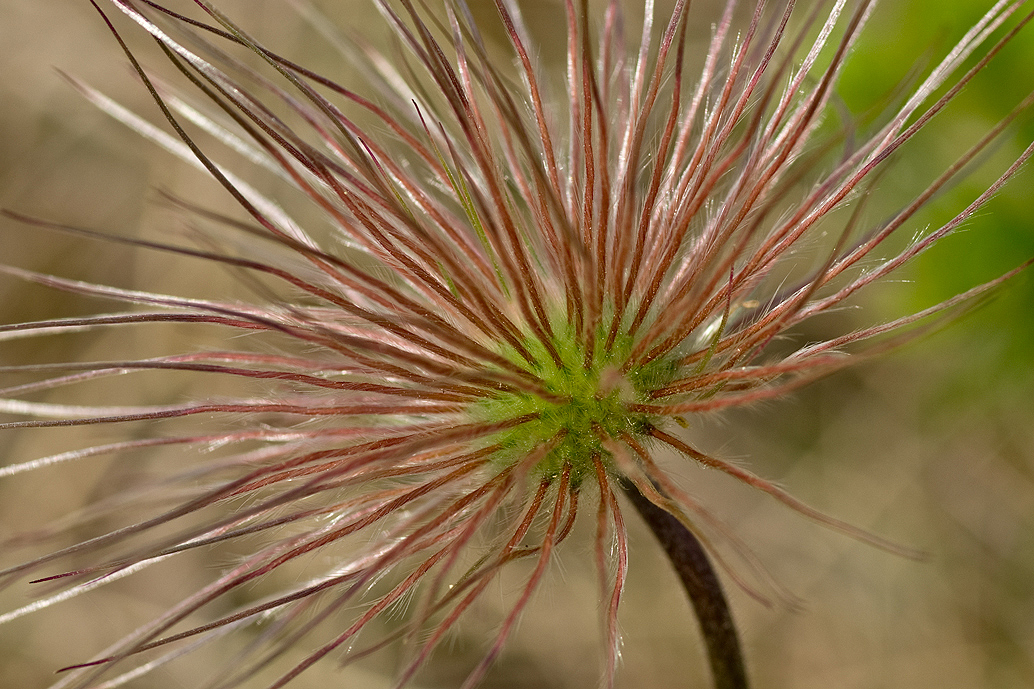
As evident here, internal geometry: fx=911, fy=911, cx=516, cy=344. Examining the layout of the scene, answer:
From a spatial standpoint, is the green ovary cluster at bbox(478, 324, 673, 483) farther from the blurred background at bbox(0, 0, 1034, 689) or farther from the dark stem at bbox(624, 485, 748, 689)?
the blurred background at bbox(0, 0, 1034, 689)

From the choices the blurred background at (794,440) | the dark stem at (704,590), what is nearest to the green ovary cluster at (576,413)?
the dark stem at (704,590)

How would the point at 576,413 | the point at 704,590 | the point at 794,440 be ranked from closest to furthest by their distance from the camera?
1. the point at 576,413
2. the point at 704,590
3. the point at 794,440

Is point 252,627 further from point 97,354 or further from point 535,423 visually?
point 535,423

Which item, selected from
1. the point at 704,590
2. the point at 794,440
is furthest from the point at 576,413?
the point at 794,440

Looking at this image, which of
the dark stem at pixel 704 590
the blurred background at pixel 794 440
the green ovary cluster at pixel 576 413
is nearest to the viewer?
the green ovary cluster at pixel 576 413

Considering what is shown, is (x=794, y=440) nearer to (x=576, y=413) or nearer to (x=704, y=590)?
(x=704, y=590)

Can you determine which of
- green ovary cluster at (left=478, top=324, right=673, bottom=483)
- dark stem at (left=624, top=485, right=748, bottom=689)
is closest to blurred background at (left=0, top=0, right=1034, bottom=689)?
dark stem at (left=624, top=485, right=748, bottom=689)

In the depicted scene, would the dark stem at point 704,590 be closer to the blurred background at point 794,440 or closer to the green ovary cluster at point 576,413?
the green ovary cluster at point 576,413
